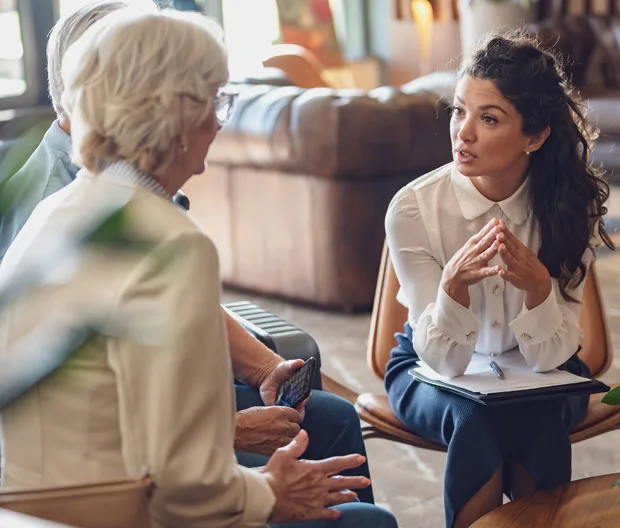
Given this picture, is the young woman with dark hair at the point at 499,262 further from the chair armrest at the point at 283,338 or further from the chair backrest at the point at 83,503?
the chair backrest at the point at 83,503

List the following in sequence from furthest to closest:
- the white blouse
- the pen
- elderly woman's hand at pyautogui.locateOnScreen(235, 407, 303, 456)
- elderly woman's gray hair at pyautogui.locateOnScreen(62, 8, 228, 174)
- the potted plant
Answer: the potted plant
the white blouse
the pen
elderly woman's hand at pyautogui.locateOnScreen(235, 407, 303, 456)
elderly woman's gray hair at pyautogui.locateOnScreen(62, 8, 228, 174)

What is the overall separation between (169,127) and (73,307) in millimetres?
261

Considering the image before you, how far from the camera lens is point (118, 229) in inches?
26.0

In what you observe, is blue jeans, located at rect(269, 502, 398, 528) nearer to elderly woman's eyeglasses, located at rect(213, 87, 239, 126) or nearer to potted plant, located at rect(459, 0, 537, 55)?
elderly woman's eyeglasses, located at rect(213, 87, 239, 126)

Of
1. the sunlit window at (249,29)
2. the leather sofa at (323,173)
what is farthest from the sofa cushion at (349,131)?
the sunlit window at (249,29)

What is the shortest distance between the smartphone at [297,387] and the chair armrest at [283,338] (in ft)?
0.57

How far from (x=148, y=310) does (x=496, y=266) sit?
0.85m

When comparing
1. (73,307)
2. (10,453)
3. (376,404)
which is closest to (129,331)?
(73,307)

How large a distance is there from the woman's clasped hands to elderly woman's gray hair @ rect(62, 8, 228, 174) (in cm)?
74

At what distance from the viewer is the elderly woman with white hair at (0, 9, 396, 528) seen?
42.7 inches

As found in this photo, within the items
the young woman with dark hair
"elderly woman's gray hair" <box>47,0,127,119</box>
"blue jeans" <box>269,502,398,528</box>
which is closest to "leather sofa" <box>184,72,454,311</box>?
the young woman with dark hair

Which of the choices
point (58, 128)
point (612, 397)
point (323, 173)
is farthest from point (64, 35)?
point (323, 173)

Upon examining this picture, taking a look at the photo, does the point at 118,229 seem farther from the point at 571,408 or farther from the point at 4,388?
the point at 571,408

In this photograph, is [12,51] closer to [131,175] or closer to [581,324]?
[581,324]
